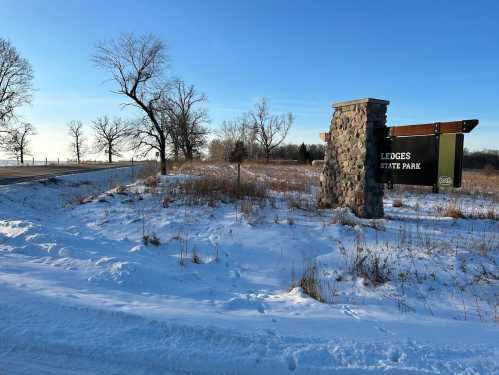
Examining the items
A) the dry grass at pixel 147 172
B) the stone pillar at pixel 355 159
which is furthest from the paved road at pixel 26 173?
the stone pillar at pixel 355 159

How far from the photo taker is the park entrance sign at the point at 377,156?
7.68 m

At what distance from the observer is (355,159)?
30.5 feet

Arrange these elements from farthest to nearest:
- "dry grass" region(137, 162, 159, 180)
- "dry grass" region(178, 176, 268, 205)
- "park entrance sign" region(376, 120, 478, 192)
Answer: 1. "dry grass" region(137, 162, 159, 180)
2. "dry grass" region(178, 176, 268, 205)
3. "park entrance sign" region(376, 120, 478, 192)

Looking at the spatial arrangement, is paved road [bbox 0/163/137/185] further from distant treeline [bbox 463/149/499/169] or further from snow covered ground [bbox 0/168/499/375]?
distant treeline [bbox 463/149/499/169]

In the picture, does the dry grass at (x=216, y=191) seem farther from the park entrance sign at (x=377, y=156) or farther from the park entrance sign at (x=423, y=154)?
the park entrance sign at (x=423, y=154)

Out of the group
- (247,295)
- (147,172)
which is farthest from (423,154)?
(147,172)

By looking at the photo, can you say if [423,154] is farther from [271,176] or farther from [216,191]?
[271,176]

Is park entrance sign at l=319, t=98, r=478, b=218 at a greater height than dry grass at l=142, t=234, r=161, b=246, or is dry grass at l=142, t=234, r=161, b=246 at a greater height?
park entrance sign at l=319, t=98, r=478, b=218

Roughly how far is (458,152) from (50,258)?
8.49 m

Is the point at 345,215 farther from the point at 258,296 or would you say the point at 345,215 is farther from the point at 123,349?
the point at 123,349

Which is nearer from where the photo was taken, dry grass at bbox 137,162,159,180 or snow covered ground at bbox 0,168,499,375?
snow covered ground at bbox 0,168,499,375

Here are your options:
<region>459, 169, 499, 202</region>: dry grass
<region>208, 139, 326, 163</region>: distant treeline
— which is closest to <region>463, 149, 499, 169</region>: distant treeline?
<region>208, 139, 326, 163</region>: distant treeline

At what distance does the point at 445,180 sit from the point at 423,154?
2.63 ft

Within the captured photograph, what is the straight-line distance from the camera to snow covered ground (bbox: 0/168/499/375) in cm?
309
